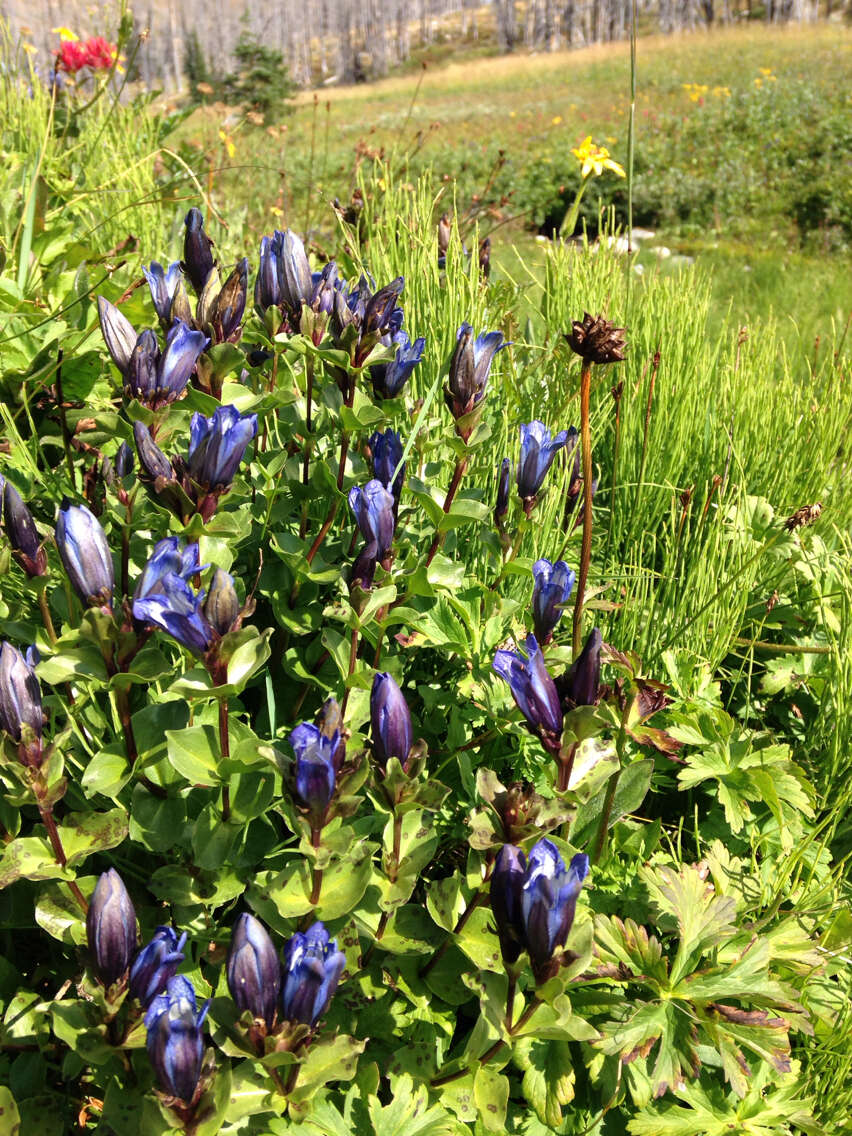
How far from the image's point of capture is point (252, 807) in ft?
3.68

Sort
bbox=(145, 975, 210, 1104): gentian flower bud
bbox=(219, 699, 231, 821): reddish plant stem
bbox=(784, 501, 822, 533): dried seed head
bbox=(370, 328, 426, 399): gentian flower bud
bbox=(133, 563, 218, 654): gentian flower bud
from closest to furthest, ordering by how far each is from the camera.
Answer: bbox=(145, 975, 210, 1104): gentian flower bud → bbox=(133, 563, 218, 654): gentian flower bud → bbox=(219, 699, 231, 821): reddish plant stem → bbox=(370, 328, 426, 399): gentian flower bud → bbox=(784, 501, 822, 533): dried seed head

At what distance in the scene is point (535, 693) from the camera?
40.6 inches

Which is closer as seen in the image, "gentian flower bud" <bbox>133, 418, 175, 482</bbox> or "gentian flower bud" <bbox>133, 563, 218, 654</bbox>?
"gentian flower bud" <bbox>133, 563, 218, 654</bbox>

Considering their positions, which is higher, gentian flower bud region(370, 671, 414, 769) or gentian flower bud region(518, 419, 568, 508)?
gentian flower bud region(518, 419, 568, 508)

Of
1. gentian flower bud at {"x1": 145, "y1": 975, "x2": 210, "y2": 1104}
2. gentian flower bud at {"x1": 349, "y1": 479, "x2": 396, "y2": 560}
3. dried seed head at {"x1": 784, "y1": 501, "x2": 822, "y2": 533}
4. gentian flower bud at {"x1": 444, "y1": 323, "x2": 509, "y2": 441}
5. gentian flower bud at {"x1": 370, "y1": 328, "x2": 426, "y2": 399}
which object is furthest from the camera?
dried seed head at {"x1": 784, "y1": 501, "x2": 822, "y2": 533}

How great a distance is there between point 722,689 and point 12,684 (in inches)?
59.3

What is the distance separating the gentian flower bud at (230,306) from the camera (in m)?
1.34

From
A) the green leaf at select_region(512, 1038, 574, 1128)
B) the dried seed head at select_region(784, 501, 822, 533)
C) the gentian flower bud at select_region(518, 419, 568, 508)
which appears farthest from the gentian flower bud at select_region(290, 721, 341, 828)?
the dried seed head at select_region(784, 501, 822, 533)

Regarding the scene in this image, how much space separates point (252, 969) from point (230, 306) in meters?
0.97

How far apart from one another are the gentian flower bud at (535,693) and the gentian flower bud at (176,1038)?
480 mm

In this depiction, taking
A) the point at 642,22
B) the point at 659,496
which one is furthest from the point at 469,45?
the point at 659,496

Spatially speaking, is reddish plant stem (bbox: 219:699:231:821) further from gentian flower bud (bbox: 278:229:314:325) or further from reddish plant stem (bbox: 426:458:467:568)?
gentian flower bud (bbox: 278:229:314:325)

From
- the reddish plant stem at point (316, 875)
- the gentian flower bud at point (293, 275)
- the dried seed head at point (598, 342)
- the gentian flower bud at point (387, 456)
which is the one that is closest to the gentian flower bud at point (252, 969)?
the reddish plant stem at point (316, 875)

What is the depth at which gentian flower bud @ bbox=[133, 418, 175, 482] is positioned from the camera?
1.11 m
